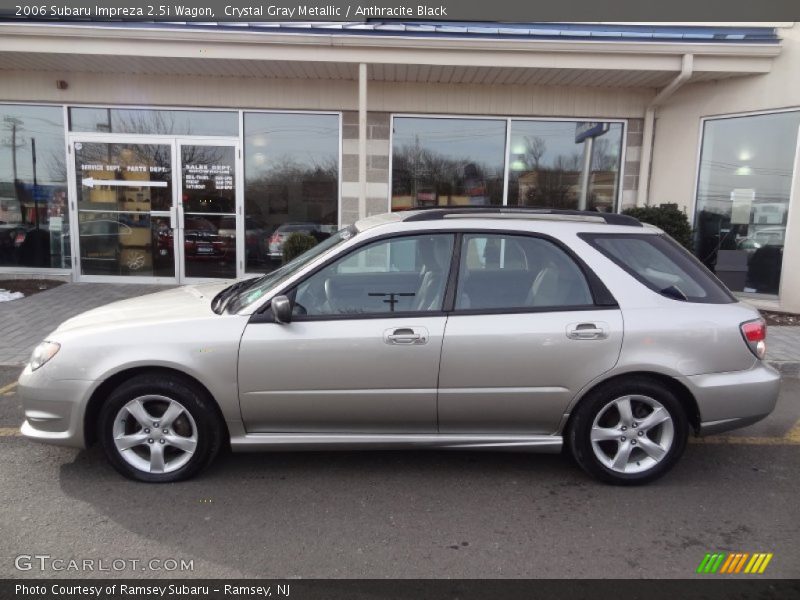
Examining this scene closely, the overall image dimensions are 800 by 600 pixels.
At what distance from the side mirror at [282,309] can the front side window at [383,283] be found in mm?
107

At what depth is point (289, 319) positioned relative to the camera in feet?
11.0

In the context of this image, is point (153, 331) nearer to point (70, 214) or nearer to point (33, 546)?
point (33, 546)

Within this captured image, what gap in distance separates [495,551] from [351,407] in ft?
3.65

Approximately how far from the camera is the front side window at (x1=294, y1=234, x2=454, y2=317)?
Result: 349cm

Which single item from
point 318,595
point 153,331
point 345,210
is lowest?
point 318,595

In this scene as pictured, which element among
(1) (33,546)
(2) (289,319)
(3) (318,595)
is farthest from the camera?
(2) (289,319)

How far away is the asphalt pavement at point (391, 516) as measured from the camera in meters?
2.79

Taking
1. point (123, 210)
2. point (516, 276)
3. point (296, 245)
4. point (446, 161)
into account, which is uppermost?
point (446, 161)

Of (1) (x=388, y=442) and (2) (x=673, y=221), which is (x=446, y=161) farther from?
(1) (x=388, y=442)

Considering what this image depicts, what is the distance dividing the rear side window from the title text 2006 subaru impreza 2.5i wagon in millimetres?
15

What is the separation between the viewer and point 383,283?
3830 mm

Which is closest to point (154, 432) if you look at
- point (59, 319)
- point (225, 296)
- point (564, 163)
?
point (225, 296)

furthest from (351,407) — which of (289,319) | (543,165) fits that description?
(543,165)

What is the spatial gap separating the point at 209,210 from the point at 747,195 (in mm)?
8672
